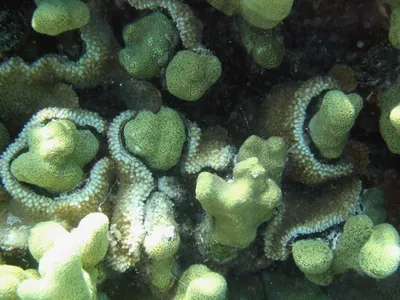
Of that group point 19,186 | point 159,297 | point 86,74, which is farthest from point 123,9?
point 159,297

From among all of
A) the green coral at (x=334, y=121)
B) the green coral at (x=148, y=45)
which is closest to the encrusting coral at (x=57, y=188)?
the green coral at (x=148, y=45)

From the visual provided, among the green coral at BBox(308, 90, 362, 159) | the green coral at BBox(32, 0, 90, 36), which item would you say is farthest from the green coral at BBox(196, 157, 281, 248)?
the green coral at BBox(32, 0, 90, 36)

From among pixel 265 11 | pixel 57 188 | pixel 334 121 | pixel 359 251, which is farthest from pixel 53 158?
pixel 359 251

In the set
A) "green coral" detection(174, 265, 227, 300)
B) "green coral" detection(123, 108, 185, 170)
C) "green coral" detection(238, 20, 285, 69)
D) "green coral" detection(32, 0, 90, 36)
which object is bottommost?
"green coral" detection(174, 265, 227, 300)

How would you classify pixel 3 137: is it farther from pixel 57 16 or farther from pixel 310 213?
pixel 310 213

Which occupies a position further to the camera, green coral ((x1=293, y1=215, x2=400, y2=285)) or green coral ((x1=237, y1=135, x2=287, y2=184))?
green coral ((x1=237, y1=135, x2=287, y2=184))

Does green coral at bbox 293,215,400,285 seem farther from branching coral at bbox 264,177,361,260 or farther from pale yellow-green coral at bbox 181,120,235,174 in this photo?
pale yellow-green coral at bbox 181,120,235,174

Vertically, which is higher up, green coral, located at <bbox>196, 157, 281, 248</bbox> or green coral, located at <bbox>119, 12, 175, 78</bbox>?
green coral, located at <bbox>119, 12, 175, 78</bbox>
